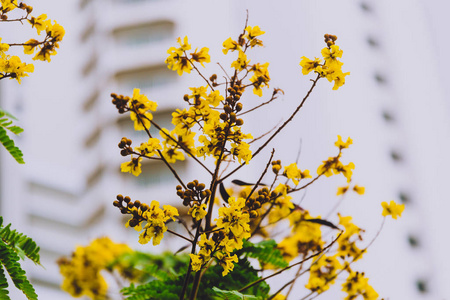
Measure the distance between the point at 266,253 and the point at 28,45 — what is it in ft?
3.25

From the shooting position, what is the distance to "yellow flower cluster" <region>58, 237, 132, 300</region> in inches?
112

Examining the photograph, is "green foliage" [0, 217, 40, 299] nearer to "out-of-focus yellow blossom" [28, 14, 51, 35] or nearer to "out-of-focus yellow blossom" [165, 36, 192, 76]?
"out-of-focus yellow blossom" [28, 14, 51, 35]

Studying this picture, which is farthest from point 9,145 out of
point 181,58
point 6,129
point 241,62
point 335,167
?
point 335,167

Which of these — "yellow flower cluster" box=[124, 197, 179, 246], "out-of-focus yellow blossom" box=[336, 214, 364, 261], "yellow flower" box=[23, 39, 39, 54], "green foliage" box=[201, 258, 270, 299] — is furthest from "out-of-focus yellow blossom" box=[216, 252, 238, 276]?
"yellow flower" box=[23, 39, 39, 54]

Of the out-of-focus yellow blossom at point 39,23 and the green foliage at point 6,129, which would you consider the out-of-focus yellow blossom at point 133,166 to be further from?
the out-of-focus yellow blossom at point 39,23

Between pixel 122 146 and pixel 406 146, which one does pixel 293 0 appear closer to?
pixel 406 146

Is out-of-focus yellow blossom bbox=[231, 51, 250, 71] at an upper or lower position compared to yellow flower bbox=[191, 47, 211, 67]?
lower

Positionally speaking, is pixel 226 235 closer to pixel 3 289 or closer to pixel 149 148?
pixel 149 148

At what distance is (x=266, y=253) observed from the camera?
2055mm

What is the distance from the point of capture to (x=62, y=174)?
3166cm

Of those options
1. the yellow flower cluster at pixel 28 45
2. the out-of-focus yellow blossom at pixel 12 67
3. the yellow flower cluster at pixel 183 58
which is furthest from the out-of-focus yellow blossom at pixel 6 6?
the yellow flower cluster at pixel 183 58

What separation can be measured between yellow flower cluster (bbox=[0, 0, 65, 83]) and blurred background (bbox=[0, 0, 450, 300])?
1851 centimetres

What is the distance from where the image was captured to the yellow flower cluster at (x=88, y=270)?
9.37 ft

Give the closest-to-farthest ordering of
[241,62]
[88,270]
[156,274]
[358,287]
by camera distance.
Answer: [241,62] → [358,287] → [156,274] → [88,270]
